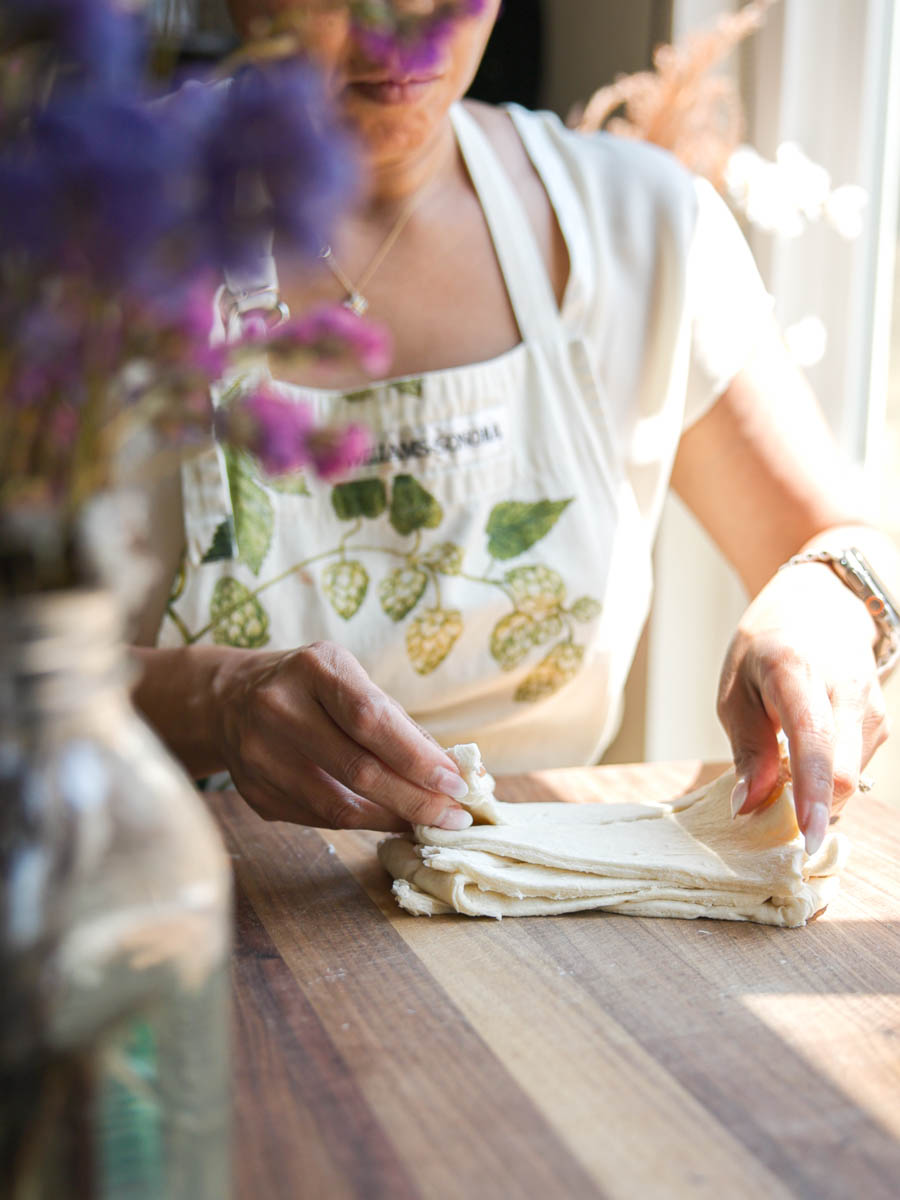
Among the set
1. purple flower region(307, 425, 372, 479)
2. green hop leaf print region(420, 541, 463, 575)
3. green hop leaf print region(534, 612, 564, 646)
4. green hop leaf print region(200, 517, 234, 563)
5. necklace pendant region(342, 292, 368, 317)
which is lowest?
green hop leaf print region(534, 612, 564, 646)

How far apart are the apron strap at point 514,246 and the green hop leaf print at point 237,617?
1.33ft

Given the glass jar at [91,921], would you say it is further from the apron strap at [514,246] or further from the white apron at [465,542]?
the apron strap at [514,246]

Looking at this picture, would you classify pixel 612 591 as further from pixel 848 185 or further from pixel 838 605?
pixel 848 185

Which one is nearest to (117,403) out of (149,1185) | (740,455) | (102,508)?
(102,508)

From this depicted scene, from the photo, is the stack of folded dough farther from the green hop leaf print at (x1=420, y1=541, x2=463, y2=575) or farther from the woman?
the green hop leaf print at (x1=420, y1=541, x2=463, y2=575)

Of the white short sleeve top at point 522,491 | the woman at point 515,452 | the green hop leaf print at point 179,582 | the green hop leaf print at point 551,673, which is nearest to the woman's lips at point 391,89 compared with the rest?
the woman at point 515,452

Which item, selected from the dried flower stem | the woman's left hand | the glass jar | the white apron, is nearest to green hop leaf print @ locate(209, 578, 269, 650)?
the white apron

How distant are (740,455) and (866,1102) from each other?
817 millimetres

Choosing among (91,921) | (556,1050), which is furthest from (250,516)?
(91,921)

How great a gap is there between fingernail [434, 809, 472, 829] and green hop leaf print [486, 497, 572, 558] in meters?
0.44

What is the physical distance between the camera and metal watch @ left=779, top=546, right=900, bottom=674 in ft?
3.32

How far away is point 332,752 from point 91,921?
423 mm

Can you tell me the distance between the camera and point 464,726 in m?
1.22

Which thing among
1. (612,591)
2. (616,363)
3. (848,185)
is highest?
(848,185)
